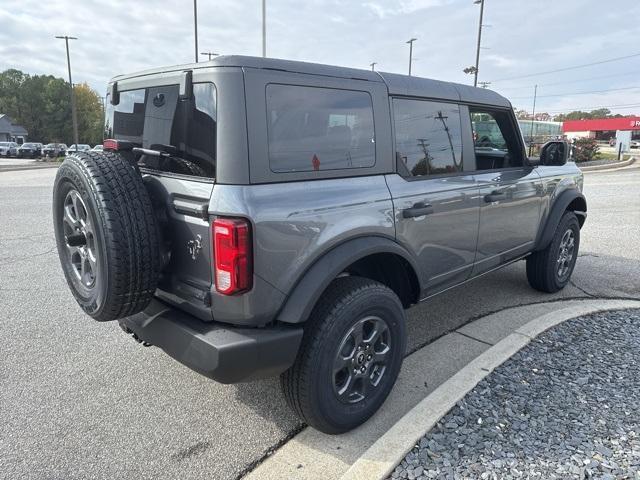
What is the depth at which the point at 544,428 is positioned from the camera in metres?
2.54

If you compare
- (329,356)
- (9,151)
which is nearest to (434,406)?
(329,356)

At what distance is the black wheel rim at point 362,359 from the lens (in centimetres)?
253

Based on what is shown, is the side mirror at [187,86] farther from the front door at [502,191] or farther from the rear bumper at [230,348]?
the front door at [502,191]

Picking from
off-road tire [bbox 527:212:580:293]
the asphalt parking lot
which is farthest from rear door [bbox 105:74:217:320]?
off-road tire [bbox 527:212:580:293]

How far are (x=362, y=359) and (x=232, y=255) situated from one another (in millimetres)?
1026

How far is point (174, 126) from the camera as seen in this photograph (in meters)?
2.38

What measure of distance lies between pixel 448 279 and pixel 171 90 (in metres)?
2.23

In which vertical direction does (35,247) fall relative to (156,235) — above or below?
below

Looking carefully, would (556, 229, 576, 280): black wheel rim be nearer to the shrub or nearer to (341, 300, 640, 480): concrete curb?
(341, 300, 640, 480): concrete curb

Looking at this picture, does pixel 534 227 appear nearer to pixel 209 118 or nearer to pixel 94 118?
pixel 209 118

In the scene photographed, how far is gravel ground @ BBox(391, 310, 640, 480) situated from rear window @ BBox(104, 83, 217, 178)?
1.78 m

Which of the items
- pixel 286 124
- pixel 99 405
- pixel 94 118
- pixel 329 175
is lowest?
pixel 99 405

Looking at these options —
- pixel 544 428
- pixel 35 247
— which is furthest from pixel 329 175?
pixel 35 247

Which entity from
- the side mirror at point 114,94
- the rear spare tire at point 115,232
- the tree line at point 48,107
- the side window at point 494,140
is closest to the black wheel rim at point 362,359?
the rear spare tire at point 115,232
